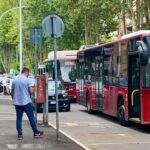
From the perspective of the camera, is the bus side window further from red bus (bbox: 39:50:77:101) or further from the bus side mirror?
red bus (bbox: 39:50:77:101)

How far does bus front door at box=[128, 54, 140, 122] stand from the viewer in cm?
1870

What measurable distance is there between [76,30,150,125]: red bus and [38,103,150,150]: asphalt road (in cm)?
42

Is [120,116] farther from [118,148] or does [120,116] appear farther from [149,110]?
[118,148]

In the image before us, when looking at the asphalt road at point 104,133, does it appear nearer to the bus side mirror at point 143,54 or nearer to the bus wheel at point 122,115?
the bus wheel at point 122,115

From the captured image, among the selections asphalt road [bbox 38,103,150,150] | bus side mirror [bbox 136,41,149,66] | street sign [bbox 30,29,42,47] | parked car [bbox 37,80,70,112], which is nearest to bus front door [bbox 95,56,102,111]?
asphalt road [bbox 38,103,150,150]

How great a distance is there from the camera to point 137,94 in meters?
18.6

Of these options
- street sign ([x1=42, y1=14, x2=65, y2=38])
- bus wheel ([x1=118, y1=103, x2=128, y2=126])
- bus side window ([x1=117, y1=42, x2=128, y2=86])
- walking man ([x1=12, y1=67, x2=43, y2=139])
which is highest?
street sign ([x1=42, y1=14, x2=65, y2=38])

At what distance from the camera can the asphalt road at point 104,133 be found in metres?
14.8

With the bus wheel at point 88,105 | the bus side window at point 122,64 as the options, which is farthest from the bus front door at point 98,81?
the bus side window at point 122,64

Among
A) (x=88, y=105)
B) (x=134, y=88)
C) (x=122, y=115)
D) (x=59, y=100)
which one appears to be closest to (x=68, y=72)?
(x=59, y=100)

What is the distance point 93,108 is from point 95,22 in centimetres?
2309

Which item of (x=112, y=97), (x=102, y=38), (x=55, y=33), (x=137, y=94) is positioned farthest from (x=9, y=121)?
(x=102, y=38)

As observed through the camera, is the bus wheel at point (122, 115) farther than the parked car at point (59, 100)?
No

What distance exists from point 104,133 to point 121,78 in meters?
2.74
